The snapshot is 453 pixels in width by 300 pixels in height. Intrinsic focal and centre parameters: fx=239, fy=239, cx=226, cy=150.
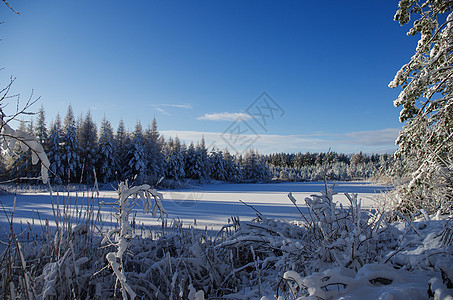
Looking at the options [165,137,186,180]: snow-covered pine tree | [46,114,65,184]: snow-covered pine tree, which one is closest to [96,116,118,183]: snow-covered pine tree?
[46,114,65,184]: snow-covered pine tree

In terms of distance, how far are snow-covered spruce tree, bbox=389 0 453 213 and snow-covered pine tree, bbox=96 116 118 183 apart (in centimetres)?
2656

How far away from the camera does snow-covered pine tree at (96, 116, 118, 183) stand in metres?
25.8

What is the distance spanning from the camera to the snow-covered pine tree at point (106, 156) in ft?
84.7

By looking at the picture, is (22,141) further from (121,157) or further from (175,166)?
(175,166)

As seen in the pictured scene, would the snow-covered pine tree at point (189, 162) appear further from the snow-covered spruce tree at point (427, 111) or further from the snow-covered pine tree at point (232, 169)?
the snow-covered spruce tree at point (427, 111)

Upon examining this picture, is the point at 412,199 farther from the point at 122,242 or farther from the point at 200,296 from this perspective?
the point at 122,242

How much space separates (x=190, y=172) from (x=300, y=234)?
33.9m

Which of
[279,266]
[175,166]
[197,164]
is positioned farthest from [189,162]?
[279,266]

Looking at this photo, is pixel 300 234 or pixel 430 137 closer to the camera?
pixel 300 234

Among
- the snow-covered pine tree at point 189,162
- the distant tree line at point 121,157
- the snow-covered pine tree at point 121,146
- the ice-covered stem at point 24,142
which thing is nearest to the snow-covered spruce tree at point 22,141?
the ice-covered stem at point 24,142

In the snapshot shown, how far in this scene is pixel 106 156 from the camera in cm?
2611

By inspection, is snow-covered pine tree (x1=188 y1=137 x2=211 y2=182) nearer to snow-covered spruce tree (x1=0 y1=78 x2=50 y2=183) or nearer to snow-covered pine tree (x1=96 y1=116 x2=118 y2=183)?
snow-covered pine tree (x1=96 y1=116 x2=118 y2=183)

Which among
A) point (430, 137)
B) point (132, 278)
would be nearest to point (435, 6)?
point (430, 137)

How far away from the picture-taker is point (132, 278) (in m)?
2.10
